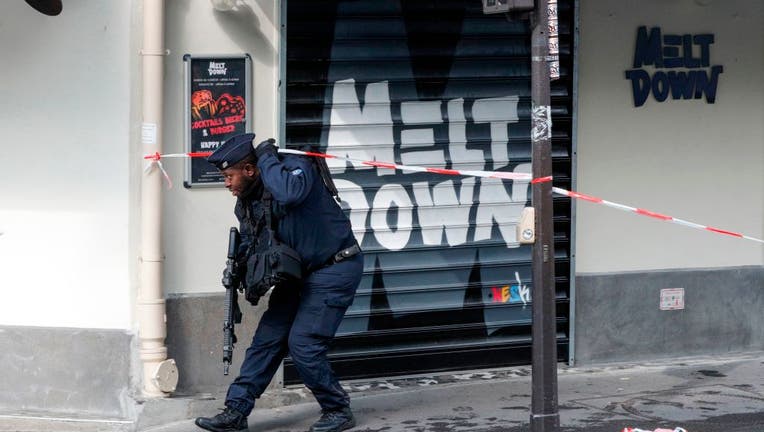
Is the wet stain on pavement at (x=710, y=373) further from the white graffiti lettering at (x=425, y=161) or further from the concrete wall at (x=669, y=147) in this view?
the white graffiti lettering at (x=425, y=161)

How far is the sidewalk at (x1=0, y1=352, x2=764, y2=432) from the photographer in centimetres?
761

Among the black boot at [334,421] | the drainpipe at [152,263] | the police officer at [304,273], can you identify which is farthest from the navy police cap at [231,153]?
the black boot at [334,421]

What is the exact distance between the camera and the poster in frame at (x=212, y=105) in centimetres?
805

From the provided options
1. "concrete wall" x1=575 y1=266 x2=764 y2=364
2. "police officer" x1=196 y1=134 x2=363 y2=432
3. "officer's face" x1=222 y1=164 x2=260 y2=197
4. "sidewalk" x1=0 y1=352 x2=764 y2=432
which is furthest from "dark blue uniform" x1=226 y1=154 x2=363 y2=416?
"concrete wall" x1=575 y1=266 x2=764 y2=364

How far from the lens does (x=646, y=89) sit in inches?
367

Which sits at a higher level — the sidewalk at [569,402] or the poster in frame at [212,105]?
the poster in frame at [212,105]

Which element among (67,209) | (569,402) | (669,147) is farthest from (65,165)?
(669,147)

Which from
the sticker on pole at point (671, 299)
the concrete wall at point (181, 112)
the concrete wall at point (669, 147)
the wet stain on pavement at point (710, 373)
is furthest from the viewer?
the sticker on pole at point (671, 299)

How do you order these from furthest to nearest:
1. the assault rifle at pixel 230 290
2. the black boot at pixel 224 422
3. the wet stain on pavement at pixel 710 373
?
the wet stain on pavement at pixel 710 373, the black boot at pixel 224 422, the assault rifle at pixel 230 290

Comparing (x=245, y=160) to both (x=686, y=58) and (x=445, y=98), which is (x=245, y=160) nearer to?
(x=445, y=98)

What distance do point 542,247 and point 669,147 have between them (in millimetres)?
3116

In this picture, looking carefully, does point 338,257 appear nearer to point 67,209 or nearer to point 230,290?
point 230,290

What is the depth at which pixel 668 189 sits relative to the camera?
946 centimetres

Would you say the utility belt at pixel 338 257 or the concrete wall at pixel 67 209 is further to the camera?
the concrete wall at pixel 67 209
